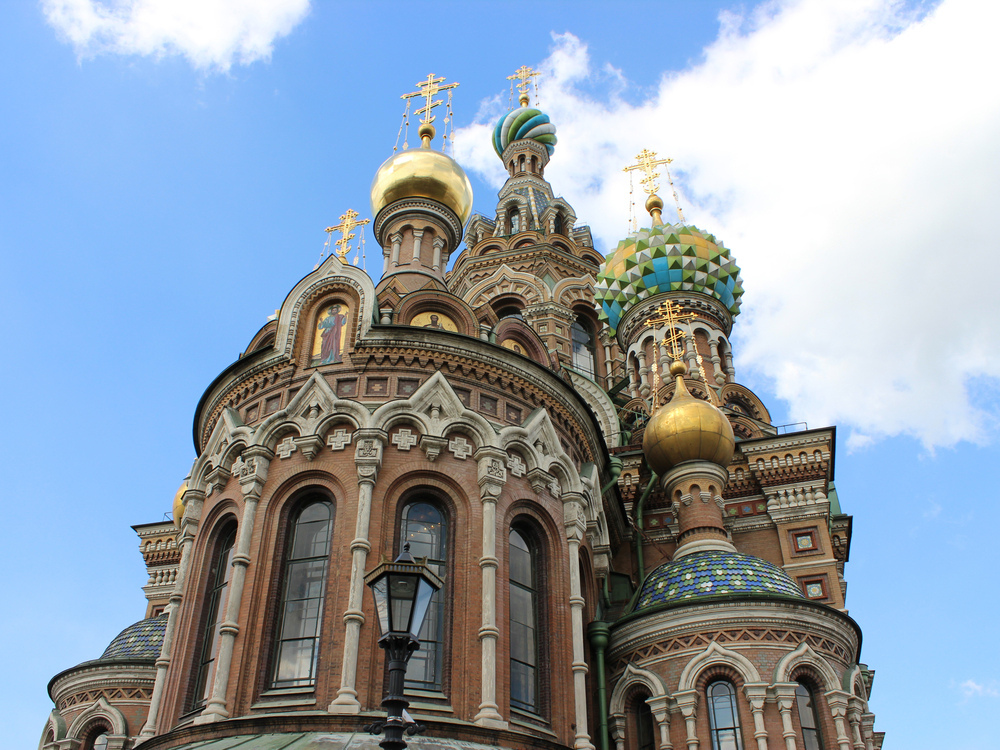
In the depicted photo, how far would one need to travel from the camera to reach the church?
918 cm

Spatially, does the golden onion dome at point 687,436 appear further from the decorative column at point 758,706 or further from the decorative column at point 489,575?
the decorative column at point 489,575

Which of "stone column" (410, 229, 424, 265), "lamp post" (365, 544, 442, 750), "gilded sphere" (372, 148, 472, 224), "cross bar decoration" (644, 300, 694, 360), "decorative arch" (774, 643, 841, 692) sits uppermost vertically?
"cross bar decoration" (644, 300, 694, 360)

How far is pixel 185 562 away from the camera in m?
10.7

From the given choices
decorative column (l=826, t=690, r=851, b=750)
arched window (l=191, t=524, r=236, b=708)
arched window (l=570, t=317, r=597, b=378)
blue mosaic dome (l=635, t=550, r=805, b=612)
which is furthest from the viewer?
arched window (l=570, t=317, r=597, b=378)

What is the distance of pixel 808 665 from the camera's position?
1085 centimetres

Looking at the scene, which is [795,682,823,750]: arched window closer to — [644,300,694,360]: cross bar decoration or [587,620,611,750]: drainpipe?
[587,620,611,750]: drainpipe

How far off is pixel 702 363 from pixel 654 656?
9.34 m

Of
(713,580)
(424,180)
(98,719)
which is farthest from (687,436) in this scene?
(98,719)

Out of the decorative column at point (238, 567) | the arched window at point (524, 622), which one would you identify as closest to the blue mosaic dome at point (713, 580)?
the arched window at point (524, 622)

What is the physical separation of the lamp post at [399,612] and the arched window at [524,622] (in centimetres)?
438

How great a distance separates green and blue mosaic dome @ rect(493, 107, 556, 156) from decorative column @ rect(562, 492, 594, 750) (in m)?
20.2

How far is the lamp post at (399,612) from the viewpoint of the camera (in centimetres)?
524

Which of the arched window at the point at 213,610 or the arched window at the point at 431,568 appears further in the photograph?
the arched window at the point at 213,610

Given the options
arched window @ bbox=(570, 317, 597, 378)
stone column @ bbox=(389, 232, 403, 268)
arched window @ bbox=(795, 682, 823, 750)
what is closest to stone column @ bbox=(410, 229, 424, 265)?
stone column @ bbox=(389, 232, 403, 268)
